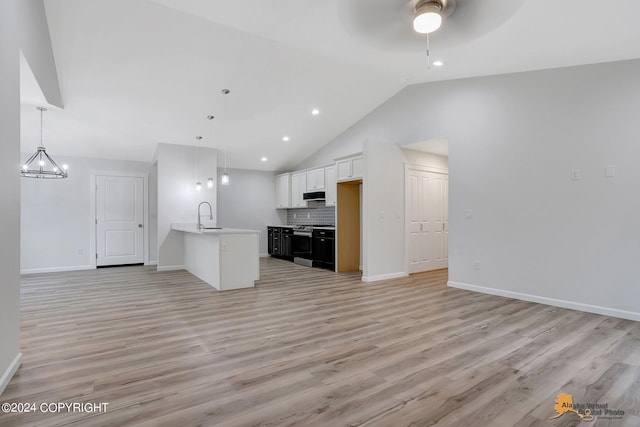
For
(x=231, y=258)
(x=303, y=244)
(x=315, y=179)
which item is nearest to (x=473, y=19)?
(x=231, y=258)

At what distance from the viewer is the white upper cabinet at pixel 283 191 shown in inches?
350

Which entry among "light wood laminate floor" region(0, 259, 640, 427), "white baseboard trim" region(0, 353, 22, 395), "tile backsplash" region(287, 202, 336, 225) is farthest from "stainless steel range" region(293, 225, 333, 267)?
"white baseboard trim" region(0, 353, 22, 395)

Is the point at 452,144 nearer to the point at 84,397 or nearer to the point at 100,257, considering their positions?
the point at 84,397

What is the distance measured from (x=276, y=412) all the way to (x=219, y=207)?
7.31 metres

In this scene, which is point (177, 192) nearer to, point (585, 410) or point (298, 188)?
point (298, 188)

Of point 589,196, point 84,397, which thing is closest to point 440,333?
point 589,196

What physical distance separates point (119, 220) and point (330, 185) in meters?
5.00

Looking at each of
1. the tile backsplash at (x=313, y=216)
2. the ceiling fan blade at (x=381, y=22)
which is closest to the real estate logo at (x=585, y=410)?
the ceiling fan blade at (x=381, y=22)

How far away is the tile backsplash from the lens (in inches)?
310

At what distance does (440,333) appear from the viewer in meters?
3.15

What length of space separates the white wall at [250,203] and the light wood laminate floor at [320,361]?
441 centimetres

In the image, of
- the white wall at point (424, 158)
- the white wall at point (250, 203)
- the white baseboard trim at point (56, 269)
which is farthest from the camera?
the white wall at point (250, 203)

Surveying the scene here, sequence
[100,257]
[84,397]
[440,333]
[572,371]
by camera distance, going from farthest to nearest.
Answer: [100,257] < [440,333] < [572,371] < [84,397]

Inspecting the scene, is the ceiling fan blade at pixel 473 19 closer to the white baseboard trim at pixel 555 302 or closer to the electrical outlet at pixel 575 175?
the electrical outlet at pixel 575 175
